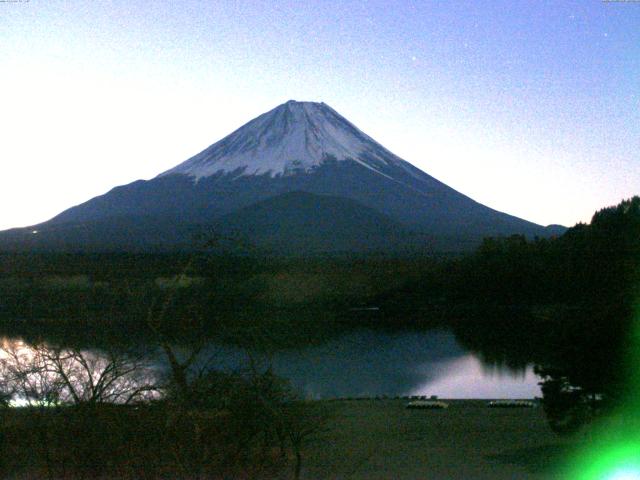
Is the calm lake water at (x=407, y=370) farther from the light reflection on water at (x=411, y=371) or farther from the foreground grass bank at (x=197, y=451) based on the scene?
the foreground grass bank at (x=197, y=451)

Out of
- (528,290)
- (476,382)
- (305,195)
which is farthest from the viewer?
(305,195)

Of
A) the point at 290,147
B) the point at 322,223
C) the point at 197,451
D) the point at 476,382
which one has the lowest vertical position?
the point at 476,382

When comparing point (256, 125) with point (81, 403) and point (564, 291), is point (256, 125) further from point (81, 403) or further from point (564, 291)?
point (81, 403)

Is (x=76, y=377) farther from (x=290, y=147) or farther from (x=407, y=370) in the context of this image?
(x=290, y=147)

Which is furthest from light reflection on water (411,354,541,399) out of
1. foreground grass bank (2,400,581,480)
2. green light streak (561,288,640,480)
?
green light streak (561,288,640,480)

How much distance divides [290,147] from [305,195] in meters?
12.5

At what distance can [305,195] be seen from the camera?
99.9ft

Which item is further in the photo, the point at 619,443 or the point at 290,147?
the point at 290,147

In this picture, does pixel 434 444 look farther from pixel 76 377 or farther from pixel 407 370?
pixel 407 370

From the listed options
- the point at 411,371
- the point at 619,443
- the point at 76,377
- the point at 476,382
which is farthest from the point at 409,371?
the point at 76,377

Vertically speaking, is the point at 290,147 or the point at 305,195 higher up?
the point at 290,147

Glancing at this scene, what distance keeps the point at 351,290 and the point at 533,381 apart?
10.2 feet

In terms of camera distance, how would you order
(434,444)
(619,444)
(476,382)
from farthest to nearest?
1. (476,382)
2. (434,444)
3. (619,444)

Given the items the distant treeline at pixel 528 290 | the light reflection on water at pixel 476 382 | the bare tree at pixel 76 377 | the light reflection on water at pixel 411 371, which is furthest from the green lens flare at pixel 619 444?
the light reflection on water at pixel 476 382
